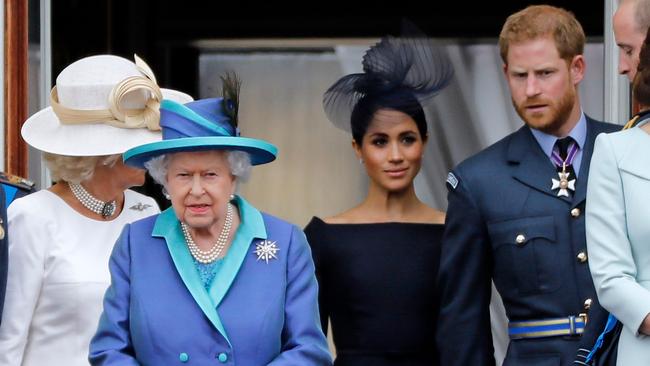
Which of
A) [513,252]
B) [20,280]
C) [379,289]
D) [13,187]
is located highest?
[13,187]

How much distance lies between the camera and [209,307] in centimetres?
439

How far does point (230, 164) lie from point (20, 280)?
0.85m

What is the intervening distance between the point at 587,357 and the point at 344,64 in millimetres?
3286

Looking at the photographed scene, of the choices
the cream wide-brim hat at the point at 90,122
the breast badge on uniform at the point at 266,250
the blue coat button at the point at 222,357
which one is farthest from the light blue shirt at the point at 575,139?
the blue coat button at the point at 222,357

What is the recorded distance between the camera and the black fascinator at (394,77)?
5.59m

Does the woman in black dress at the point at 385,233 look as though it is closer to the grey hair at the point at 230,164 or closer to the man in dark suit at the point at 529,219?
the man in dark suit at the point at 529,219

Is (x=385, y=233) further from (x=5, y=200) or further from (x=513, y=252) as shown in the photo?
(x=5, y=200)

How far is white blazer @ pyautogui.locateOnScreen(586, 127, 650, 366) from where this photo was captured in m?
4.27

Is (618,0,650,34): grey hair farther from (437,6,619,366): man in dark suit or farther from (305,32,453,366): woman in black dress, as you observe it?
(305,32,453,366): woman in black dress

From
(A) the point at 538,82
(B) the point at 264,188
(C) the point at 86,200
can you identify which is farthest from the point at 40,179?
(A) the point at 538,82

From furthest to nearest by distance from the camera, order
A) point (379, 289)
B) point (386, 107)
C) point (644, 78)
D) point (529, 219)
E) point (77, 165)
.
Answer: point (386, 107) → point (379, 289) → point (77, 165) → point (529, 219) → point (644, 78)

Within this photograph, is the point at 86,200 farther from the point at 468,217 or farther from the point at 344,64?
the point at 344,64

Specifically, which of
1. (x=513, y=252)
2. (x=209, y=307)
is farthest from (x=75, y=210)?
(x=513, y=252)

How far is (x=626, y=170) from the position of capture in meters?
4.37
